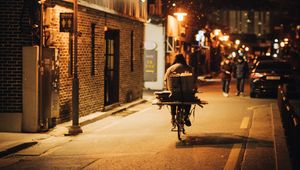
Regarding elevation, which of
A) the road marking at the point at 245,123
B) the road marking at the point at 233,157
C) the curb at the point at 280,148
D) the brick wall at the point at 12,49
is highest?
the brick wall at the point at 12,49

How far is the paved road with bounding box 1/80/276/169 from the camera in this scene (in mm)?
9914

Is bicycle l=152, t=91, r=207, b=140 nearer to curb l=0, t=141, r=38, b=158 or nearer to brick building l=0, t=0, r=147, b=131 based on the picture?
curb l=0, t=141, r=38, b=158

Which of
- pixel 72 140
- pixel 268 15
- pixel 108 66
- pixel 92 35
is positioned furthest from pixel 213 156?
pixel 268 15

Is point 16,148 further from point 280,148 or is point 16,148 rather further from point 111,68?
point 111,68

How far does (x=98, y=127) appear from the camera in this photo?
15.7 metres

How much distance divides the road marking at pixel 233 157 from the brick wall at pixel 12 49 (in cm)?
559

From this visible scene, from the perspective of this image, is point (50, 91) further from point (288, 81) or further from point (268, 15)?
point (268, 15)

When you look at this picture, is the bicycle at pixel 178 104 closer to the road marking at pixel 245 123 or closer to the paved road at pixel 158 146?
the paved road at pixel 158 146

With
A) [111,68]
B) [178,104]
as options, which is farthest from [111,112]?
[178,104]

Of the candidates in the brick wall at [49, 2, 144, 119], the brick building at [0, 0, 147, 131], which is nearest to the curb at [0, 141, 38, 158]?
the brick building at [0, 0, 147, 131]

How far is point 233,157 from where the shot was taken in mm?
10406

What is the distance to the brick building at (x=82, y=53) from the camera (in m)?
14.0

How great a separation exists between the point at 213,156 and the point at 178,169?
1.37 metres

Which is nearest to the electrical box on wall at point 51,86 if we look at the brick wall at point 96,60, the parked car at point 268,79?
the brick wall at point 96,60
